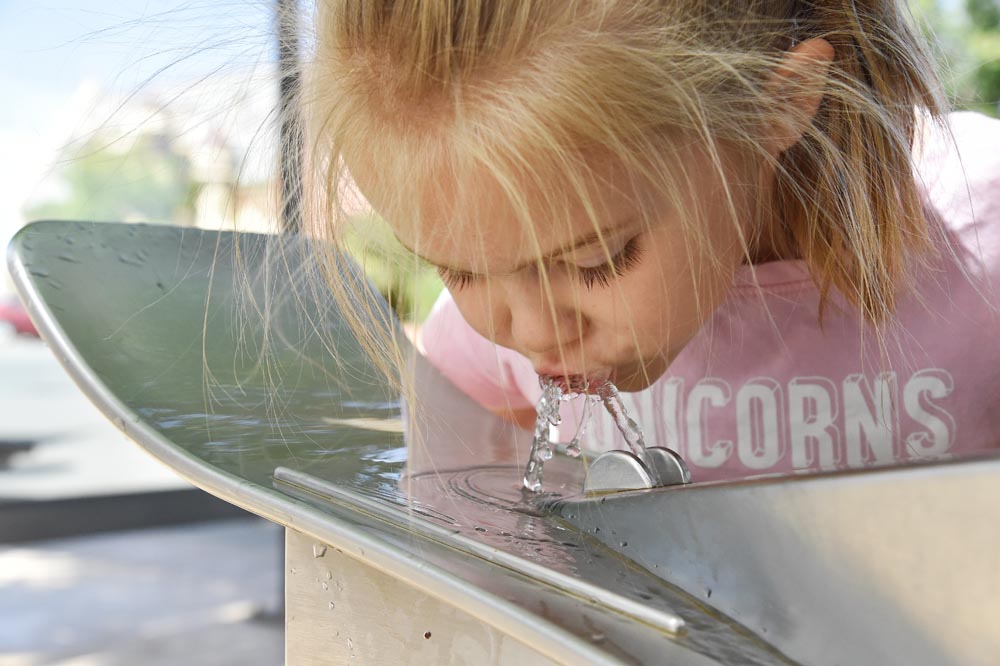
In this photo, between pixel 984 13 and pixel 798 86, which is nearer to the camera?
pixel 798 86

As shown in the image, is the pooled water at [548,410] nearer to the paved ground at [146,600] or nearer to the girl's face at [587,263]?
the girl's face at [587,263]

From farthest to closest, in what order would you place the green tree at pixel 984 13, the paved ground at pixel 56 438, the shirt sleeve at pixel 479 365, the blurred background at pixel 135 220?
the green tree at pixel 984 13 < the paved ground at pixel 56 438 < the shirt sleeve at pixel 479 365 < the blurred background at pixel 135 220

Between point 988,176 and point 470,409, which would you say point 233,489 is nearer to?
point 470,409

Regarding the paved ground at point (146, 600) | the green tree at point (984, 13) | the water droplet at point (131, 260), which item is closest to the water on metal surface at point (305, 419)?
the water droplet at point (131, 260)

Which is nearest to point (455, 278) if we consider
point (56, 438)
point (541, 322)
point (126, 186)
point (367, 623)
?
point (541, 322)

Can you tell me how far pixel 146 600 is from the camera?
6.41 ft

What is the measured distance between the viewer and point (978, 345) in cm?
74

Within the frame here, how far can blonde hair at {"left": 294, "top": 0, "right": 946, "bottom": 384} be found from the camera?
47 centimetres

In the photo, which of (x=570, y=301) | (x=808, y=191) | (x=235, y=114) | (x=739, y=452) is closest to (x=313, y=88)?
(x=235, y=114)

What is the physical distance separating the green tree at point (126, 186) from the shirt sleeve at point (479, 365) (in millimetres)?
265

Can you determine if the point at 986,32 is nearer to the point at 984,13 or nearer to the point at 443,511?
the point at 984,13

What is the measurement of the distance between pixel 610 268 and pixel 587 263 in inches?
0.6

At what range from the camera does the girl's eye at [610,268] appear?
0.52m

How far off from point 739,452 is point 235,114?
49 centimetres
